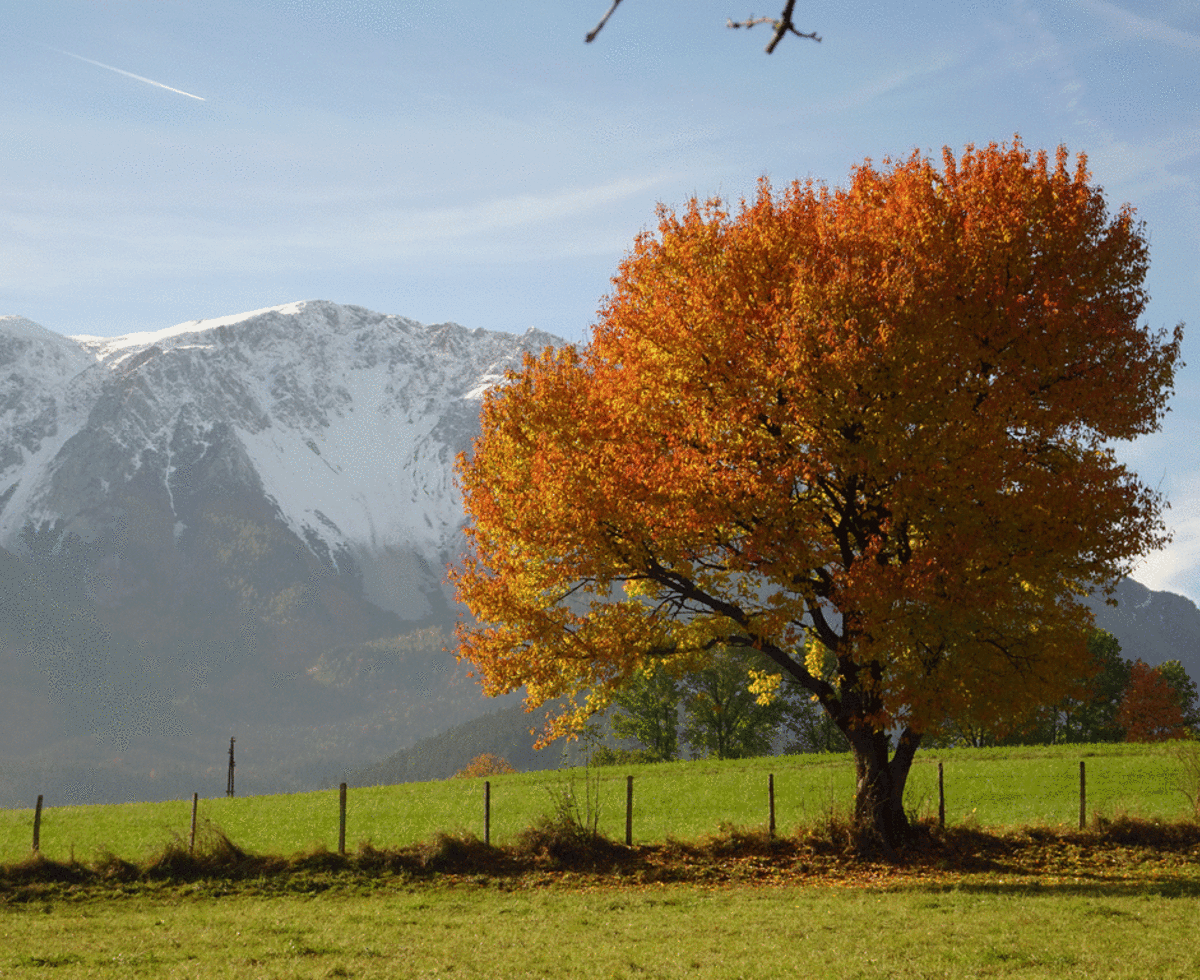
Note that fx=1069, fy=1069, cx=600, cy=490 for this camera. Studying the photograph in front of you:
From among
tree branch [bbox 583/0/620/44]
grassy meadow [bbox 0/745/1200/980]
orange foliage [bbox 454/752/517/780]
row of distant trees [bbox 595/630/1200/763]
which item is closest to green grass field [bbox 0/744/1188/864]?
grassy meadow [bbox 0/745/1200/980]

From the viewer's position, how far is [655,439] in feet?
Answer: 71.7

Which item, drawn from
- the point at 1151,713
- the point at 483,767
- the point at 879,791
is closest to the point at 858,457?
the point at 879,791

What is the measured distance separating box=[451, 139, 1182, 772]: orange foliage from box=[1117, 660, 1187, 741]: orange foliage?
5908 cm

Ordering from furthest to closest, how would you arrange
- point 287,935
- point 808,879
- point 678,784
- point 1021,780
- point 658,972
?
point 678,784 < point 1021,780 < point 808,879 < point 287,935 < point 658,972

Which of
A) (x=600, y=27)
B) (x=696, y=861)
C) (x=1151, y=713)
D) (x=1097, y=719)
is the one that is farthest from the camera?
(x=1097, y=719)

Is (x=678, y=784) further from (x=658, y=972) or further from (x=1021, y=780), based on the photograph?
(x=658, y=972)

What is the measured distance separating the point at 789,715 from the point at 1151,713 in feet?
82.6

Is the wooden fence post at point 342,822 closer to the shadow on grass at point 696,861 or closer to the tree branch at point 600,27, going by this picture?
the shadow on grass at point 696,861

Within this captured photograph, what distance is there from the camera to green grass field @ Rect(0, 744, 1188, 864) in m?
30.8

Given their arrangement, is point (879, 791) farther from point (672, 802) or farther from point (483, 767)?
point (483, 767)

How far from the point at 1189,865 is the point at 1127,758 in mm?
21954

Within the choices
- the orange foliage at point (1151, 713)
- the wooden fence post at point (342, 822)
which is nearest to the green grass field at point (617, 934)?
the wooden fence post at point (342, 822)

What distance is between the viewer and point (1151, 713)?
7319 centimetres

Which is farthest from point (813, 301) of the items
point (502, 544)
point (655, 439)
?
point (502, 544)
